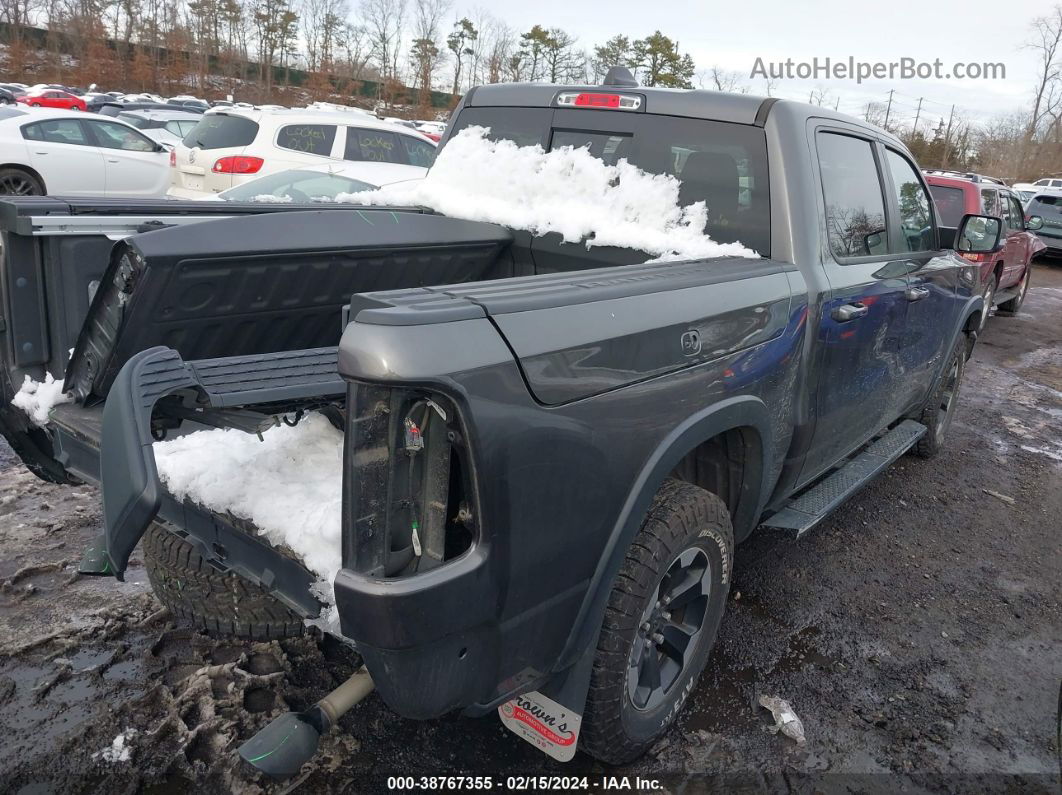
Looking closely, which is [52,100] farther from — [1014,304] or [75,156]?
[1014,304]

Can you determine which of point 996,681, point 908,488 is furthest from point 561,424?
point 908,488

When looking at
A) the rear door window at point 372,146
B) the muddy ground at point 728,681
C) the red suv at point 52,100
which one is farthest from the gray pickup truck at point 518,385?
the red suv at point 52,100

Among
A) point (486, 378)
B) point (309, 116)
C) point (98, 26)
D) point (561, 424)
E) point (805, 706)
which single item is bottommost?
point (805, 706)

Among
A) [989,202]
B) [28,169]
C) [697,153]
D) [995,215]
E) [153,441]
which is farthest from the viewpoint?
[28,169]

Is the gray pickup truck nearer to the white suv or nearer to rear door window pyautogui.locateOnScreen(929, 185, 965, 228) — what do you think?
rear door window pyautogui.locateOnScreen(929, 185, 965, 228)

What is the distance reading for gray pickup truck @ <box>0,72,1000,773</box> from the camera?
1.71 meters

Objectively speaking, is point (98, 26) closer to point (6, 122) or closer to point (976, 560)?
point (6, 122)

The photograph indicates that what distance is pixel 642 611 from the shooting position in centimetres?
224

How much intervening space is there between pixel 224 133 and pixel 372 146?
1.74 meters

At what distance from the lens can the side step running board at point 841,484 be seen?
326 centimetres

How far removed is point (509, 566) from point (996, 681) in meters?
2.49

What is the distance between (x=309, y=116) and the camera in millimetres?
9492

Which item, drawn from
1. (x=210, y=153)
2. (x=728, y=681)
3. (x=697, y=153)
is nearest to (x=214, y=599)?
(x=728, y=681)

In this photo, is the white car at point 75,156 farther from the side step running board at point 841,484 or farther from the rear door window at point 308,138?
the side step running board at point 841,484
